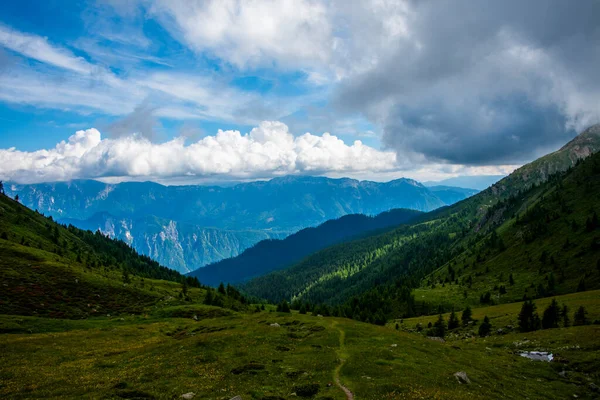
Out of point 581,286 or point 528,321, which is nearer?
point 528,321

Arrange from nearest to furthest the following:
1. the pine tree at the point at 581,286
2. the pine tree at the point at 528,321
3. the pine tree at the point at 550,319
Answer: the pine tree at the point at 550,319
the pine tree at the point at 528,321
the pine tree at the point at 581,286

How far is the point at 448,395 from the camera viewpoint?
1073 inches

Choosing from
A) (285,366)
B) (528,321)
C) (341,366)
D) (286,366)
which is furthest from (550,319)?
(285,366)

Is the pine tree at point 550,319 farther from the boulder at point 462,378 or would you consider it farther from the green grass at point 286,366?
the boulder at point 462,378

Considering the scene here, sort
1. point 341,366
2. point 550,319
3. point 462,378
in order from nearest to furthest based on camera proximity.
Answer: point 462,378
point 341,366
point 550,319

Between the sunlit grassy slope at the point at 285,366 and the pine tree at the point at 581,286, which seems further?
the pine tree at the point at 581,286

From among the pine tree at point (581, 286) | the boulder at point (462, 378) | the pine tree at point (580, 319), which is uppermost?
the boulder at point (462, 378)

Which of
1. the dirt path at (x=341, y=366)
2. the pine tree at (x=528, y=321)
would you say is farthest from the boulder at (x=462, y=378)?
the pine tree at (x=528, y=321)

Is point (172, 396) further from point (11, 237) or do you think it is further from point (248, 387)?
point (11, 237)

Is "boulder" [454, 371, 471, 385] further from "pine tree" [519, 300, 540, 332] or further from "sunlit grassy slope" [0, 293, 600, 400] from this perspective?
"pine tree" [519, 300, 540, 332]

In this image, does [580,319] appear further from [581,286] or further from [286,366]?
[581,286]

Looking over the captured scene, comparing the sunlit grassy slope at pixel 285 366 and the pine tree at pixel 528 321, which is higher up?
the sunlit grassy slope at pixel 285 366

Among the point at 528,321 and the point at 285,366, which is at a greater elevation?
the point at 285,366

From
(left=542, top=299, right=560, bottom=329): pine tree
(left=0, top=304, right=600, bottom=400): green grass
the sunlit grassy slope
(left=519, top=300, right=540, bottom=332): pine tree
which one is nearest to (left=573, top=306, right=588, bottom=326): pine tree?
(left=542, top=299, right=560, bottom=329): pine tree
